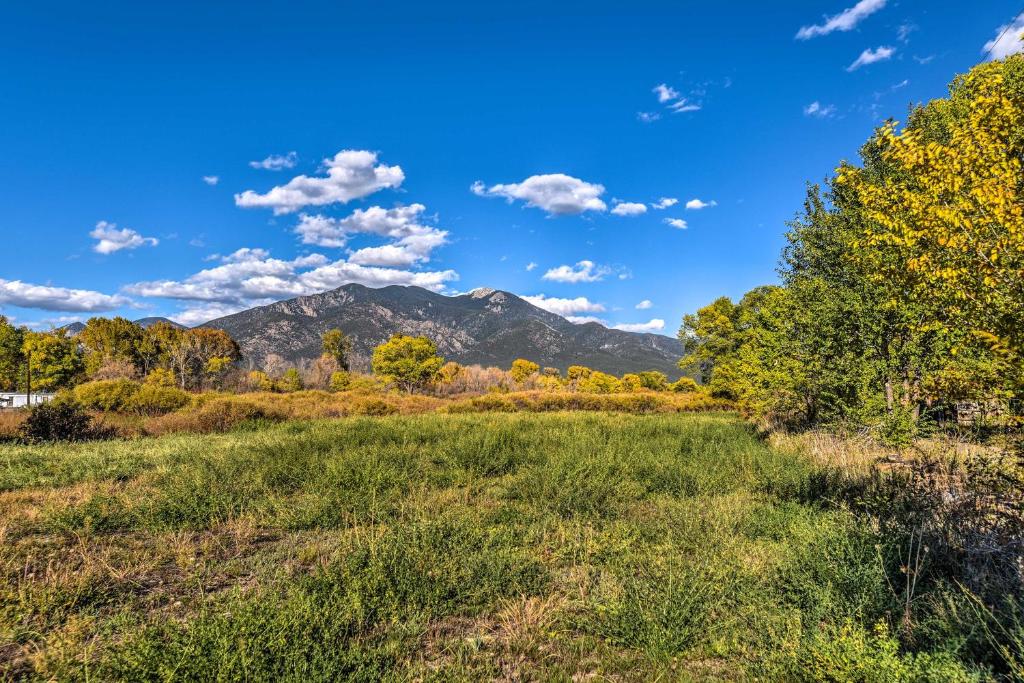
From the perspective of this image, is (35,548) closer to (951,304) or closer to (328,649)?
(328,649)

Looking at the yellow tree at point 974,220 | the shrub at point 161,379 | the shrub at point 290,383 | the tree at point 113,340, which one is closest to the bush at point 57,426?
the yellow tree at point 974,220

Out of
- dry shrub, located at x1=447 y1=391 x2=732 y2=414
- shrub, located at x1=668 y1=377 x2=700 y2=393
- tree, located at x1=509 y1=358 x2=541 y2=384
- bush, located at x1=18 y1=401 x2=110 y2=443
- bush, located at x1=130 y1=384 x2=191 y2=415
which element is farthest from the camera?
tree, located at x1=509 y1=358 x2=541 y2=384

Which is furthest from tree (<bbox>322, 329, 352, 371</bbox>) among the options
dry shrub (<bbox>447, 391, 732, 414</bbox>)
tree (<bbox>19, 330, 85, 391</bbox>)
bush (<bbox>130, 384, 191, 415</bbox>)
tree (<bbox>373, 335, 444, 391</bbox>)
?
bush (<bbox>130, 384, 191, 415</bbox>)

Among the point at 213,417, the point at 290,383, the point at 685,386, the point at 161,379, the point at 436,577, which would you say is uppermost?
the point at 161,379

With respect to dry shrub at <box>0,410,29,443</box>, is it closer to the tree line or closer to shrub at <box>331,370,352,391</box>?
the tree line

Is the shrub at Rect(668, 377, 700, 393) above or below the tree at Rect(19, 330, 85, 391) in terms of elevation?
below

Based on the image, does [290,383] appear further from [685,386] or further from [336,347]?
[685,386]

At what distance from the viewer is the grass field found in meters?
3.64

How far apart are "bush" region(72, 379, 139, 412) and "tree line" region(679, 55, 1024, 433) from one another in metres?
29.1

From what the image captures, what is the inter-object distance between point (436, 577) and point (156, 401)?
82.5 ft

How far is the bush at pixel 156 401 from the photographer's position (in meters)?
22.9

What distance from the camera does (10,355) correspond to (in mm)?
49750

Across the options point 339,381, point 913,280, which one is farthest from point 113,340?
point 913,280

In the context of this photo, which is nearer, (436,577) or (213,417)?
(436,577)
